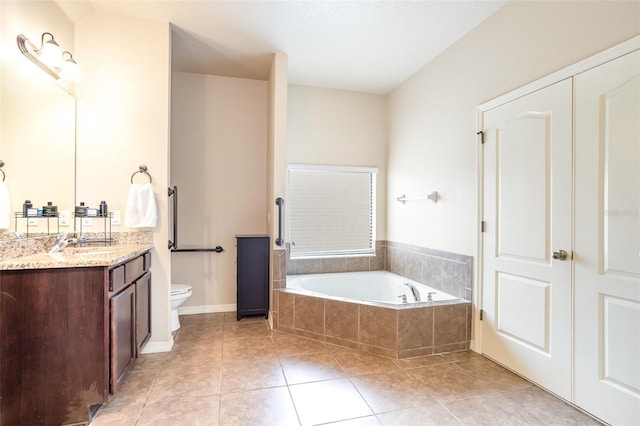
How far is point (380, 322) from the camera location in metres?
2.48

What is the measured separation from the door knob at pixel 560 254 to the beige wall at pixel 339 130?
2.12 meters

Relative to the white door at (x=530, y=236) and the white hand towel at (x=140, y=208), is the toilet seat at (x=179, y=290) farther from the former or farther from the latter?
the white door at (x=530, y=236)

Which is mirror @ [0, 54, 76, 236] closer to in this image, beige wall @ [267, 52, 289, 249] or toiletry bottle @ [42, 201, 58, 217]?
toiletry bottle @ [42, 201, 58, 217]

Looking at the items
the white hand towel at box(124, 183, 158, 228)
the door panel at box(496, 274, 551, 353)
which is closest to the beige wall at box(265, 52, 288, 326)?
the white hand towel at box(124, 183, 158, 228)

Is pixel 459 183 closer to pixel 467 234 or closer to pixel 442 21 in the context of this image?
pixel 467 234

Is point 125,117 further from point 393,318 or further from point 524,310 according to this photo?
point 524,310

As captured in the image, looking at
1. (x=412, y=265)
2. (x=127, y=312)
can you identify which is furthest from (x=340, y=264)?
(x=127, y=312)

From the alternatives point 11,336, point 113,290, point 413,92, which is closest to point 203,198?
point 113,290

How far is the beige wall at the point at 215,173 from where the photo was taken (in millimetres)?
3389

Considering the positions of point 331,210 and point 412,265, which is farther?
point 331,210

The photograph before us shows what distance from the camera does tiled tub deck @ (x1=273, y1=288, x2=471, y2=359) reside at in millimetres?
2432

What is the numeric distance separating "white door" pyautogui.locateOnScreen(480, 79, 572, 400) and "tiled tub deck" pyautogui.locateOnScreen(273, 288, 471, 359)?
23 cm

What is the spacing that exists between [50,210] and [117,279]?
87 centimetres

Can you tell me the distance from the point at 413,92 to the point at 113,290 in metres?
3.30
